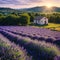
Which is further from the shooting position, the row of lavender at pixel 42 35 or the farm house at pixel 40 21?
the farm house at pixel 40 21

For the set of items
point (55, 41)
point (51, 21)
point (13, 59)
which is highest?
point (13, 59)

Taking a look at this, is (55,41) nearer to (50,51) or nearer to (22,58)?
(50,51)

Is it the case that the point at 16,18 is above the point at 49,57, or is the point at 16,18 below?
below

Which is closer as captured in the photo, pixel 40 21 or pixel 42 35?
pixel 42 35

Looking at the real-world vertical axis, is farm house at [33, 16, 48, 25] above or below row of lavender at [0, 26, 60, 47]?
below

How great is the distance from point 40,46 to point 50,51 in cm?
130

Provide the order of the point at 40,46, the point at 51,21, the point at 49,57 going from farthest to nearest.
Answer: the point at 51,21 → the point at 40,46 → the point at 49,57

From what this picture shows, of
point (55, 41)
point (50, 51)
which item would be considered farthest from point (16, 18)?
point (50, 51)

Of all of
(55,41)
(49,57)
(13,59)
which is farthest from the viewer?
(55,41)

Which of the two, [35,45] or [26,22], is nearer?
[35,45]

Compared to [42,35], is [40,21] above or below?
below

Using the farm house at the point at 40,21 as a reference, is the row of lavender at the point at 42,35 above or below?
above

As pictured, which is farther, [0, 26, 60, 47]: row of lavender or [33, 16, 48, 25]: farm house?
[33, 16, 48, 25]: farm house

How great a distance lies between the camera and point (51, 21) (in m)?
76.8
